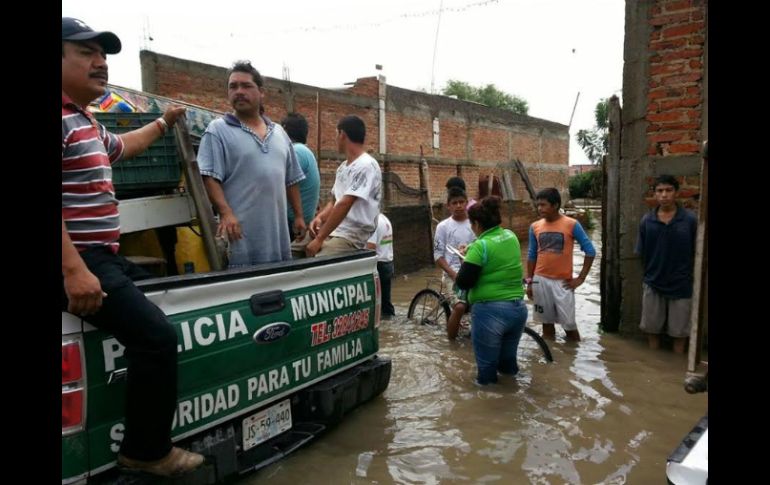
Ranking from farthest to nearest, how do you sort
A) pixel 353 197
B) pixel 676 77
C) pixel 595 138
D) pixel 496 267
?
pixel 595 138 → pixel 676 77 → pixel 496 267 → pixel 353 197

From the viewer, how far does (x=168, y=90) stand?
11.1m

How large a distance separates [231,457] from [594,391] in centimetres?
334

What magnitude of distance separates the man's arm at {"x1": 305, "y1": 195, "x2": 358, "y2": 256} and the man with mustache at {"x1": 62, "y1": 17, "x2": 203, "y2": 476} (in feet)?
5.80

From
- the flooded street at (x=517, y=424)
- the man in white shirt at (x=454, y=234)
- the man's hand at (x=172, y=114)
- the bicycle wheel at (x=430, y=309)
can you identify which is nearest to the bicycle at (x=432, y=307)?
the bicycle wheel at (x=430, y=309)

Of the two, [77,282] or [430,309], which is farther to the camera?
[430,309]

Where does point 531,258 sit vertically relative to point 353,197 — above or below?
below

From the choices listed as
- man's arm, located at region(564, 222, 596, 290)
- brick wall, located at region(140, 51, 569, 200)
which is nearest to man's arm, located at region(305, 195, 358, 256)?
man's arm, located at region(564, 222, 596, 290)

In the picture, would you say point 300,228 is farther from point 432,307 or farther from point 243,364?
point 432,307

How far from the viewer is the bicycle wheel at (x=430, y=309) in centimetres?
720

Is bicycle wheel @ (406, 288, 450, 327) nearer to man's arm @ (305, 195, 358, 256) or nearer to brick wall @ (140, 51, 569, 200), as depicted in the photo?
man's arm @ (305, 195, 358, 256)

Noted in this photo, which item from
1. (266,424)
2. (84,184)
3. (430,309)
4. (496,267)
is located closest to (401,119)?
(430,309)

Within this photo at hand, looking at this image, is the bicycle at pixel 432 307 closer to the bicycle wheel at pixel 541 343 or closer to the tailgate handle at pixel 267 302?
the bicycle wheel at pixel 541 343

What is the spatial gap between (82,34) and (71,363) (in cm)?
131

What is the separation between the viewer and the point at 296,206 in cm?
429
